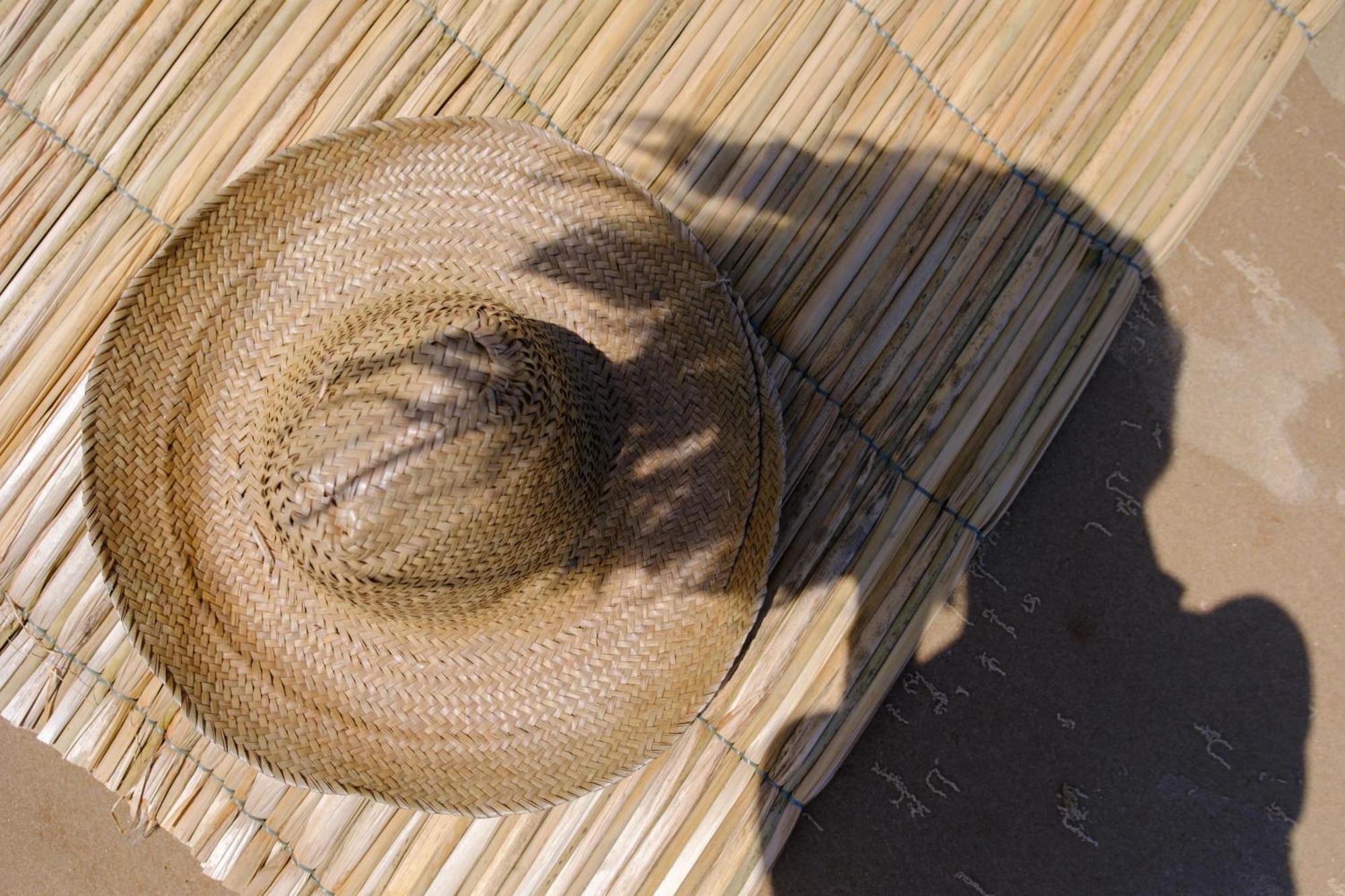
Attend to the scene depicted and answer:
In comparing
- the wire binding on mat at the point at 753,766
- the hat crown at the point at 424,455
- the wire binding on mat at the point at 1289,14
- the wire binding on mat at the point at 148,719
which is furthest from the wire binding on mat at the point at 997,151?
the wire binding on mat at the point at 148,719

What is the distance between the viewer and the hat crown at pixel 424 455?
1093 mm

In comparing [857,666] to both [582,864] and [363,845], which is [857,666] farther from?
[363,845]

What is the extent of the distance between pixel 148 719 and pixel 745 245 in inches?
59.1

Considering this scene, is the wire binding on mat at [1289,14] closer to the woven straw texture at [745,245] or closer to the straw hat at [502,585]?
the woven straw texture at [745,245]

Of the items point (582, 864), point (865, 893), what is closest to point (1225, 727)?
point (865, 893)

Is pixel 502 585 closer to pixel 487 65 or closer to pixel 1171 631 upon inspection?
pixel 487 65

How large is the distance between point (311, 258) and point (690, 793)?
1.25 metres

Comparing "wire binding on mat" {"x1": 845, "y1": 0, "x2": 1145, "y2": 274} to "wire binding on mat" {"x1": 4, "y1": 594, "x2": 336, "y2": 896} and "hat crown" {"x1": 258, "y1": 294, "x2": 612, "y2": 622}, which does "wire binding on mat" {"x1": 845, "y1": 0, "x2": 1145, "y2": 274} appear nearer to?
"hat crown" {"x1": 258, "y1": 294, "x2": 612, "y2": 622}

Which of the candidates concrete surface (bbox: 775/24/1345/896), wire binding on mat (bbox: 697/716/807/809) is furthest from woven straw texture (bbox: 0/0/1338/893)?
concrete surface (bbox: 775/24/1345/896)

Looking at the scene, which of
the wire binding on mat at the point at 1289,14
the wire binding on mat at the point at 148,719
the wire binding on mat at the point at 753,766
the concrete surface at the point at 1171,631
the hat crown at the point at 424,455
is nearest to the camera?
the hat crown at the point at 424,455

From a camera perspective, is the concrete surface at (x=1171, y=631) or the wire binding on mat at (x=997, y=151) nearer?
the wire binding on mat at (x=997, y=151)

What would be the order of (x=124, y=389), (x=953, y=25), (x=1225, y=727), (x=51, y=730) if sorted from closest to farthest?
(x=124, y=389) < (x=51, y=730) < (x=953, y=25) < (x=1225, y=727)

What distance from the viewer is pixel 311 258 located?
1.44 meters

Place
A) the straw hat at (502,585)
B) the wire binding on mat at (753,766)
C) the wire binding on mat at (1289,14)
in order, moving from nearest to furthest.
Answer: the straw hat at (502,585)
the wire binding on mat at (753,766)
the wire binding on mat at (1289,14)
